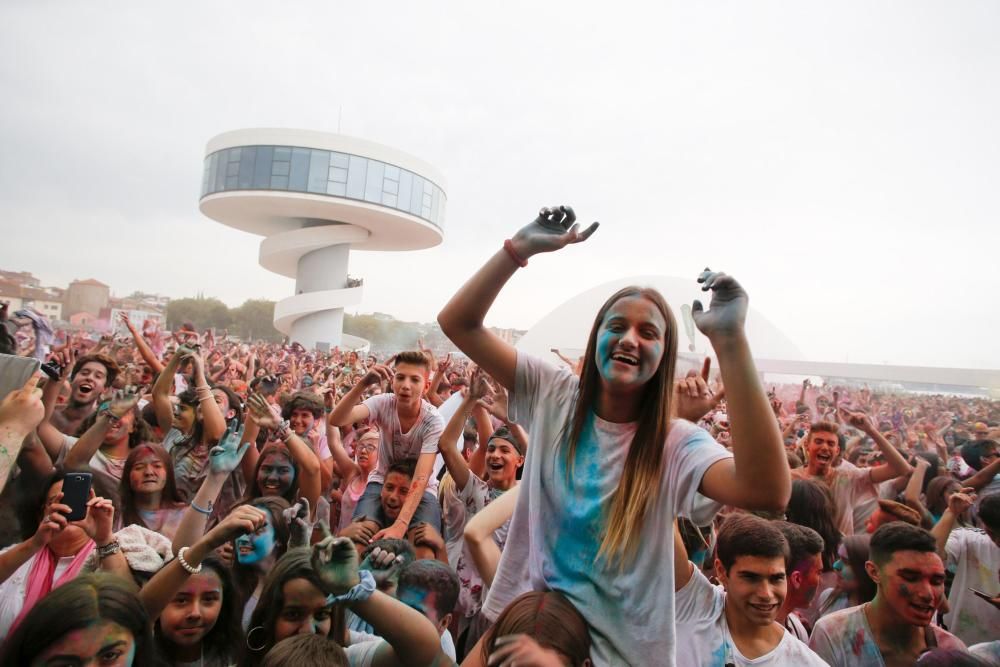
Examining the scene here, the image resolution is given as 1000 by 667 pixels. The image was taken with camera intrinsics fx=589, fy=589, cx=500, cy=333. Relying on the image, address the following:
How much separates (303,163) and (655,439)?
1453 inches

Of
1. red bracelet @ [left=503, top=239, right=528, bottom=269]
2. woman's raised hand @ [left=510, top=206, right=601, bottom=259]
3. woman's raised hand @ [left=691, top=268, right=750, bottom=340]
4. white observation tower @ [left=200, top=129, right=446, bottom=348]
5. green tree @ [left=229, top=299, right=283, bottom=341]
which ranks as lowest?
green tree @ [left=229, top=299, right=283, bottom=341]

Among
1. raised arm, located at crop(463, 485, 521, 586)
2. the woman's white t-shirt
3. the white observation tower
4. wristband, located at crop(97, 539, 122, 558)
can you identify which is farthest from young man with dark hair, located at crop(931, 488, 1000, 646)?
the white observation tower

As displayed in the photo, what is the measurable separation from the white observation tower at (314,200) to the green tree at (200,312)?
26024 millimetres

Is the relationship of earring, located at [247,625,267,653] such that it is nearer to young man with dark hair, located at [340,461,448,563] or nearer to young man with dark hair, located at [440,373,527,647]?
young man with dark hair, located at [340,461,448,563]

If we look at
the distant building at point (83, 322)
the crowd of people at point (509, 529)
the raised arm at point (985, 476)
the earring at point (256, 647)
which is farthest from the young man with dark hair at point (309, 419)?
the distant building at point (83, 322)

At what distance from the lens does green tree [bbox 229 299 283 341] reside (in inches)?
2508

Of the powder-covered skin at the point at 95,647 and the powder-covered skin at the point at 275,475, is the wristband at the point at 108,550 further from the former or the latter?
the powder-covered skin at the point at 275,475

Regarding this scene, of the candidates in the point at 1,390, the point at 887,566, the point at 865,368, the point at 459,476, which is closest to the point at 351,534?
the point at 459,476

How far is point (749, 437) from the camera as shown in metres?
1.26

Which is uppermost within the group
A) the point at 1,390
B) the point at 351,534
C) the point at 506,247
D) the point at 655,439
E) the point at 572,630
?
the point at 506,247

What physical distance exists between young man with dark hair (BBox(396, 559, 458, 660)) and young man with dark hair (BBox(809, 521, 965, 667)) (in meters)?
1.61

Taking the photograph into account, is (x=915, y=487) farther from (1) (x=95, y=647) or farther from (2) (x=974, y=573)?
(1) (x=95, y=647)

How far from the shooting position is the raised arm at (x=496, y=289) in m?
1.58

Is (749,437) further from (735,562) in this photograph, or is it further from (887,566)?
(887,566)
